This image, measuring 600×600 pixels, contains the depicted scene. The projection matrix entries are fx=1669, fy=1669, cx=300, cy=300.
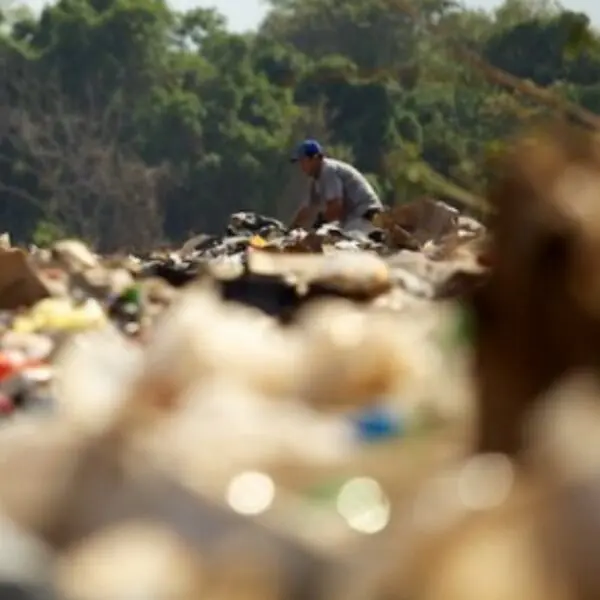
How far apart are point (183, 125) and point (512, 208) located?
2282 centimetres

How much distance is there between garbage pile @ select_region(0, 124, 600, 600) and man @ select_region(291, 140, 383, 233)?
5784mm

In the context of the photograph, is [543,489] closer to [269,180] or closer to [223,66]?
[269,180]

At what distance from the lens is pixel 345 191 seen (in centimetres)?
762

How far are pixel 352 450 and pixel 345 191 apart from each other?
21.1 ft

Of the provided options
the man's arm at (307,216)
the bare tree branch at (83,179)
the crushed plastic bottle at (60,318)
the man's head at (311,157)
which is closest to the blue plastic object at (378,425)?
the crushed plastic bottle at (60,318)

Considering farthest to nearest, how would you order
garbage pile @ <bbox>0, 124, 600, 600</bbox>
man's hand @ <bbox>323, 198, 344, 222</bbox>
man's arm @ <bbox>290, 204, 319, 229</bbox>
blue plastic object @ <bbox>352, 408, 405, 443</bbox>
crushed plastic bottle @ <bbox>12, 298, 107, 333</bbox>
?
man's arm @ <bbox>290, 204, 319, 229</bbox> → man's hand @ <bbox>323, 198, 344, 222</bbox> → crushed plastic bottle @ <bbox>12, 298, 107, 333</bbox> → blue plastic object @ <bbox>352, 408, 405, 443</bbox> → garbage pile @ <bbox>0, 124, 600, 600</bbox>

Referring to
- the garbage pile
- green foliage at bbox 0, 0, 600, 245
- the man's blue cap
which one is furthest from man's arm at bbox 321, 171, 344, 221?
green foliage at bbox 0, 0, 600, 245

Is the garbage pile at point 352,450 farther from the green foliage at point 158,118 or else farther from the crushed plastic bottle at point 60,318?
the green foliage at point 158,118

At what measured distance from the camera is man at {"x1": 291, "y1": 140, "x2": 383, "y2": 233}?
24.5 feet

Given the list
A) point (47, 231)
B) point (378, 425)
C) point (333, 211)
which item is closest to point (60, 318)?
point (378, 425)

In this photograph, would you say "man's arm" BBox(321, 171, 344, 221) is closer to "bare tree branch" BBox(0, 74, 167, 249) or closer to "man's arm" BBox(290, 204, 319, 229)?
"man's arm" BBox(290, 204, 319, 229)

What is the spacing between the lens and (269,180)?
23109 millimetres

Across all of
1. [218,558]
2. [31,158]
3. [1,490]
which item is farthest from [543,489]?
[31,158]

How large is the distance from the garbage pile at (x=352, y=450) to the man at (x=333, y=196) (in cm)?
578
